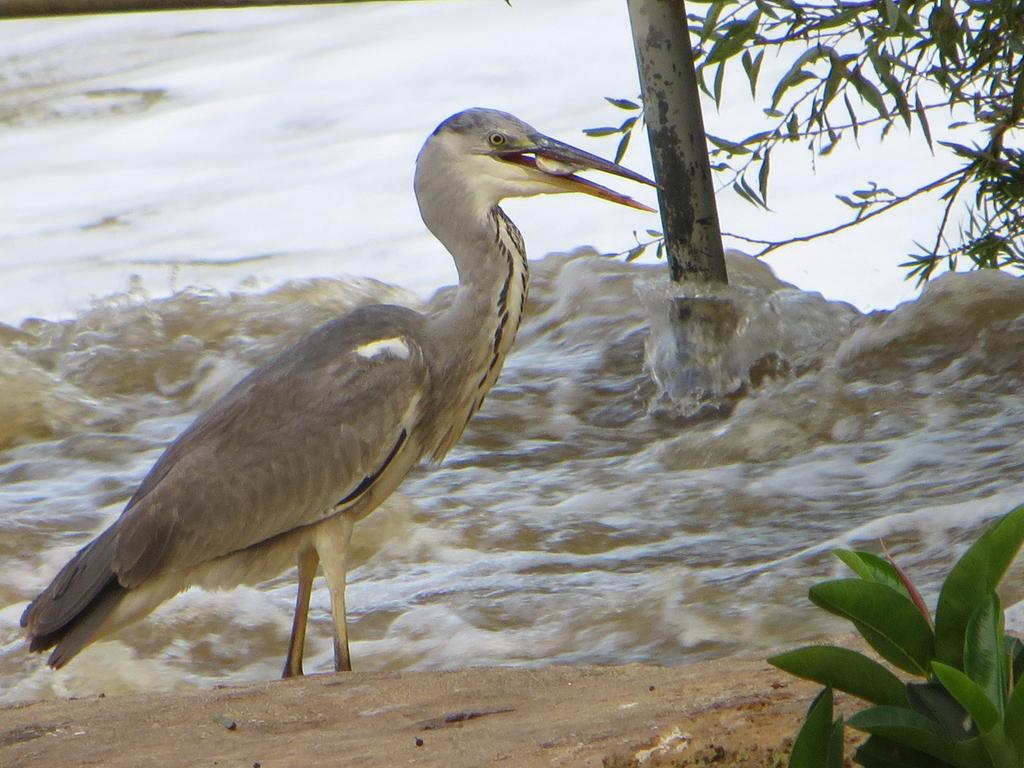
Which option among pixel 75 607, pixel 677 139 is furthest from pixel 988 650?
pixel 677 139

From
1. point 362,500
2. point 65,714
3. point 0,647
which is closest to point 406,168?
point 0,647

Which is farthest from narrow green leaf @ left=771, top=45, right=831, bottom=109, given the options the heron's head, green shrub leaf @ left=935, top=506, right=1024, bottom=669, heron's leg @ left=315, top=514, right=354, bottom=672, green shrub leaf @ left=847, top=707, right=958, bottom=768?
green shrub leaf @ left=847, top=707, right=958, bottom=768

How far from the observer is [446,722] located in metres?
2.52

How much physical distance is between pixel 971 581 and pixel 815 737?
0.85 ft

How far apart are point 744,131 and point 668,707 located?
7564mm

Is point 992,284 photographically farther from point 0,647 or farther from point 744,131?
point 0,647

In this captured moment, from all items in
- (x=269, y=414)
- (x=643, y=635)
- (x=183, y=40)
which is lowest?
(x=643, y=635)

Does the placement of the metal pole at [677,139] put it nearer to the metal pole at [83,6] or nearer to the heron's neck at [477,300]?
the heron's neck at [477,300]

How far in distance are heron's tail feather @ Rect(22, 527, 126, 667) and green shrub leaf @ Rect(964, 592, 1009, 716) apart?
2.26m

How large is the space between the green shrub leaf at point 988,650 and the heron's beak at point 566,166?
220 centimetres

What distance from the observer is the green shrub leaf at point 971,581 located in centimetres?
178

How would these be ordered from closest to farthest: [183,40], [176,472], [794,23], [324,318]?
[176,472]
[794,23]
[324,318]
[183,40]

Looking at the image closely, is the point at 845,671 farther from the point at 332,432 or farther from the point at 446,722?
the point at 332,432

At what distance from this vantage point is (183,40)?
13.7m
